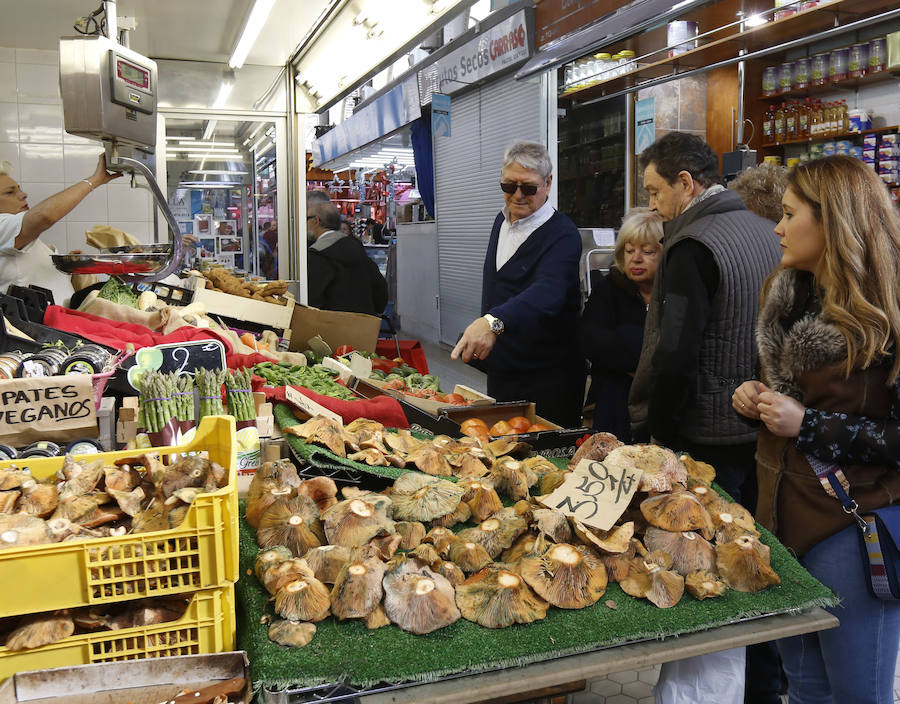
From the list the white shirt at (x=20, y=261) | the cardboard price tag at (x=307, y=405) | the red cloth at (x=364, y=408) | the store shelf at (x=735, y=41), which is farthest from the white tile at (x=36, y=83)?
the cardboard price tag at (x=307, y=405)

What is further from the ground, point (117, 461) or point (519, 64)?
point (519, 64)

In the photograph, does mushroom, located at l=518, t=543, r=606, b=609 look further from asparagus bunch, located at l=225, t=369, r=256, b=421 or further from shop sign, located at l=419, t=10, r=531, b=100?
shop sign, located at l=419, t=10, r=531, b=100

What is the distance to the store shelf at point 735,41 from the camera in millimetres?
5672

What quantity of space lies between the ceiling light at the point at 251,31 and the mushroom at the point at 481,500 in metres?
4.43

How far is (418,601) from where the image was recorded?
1339 mm

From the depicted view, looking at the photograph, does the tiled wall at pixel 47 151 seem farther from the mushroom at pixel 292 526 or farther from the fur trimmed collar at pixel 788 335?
the fur trimmed collar at pixel 788 335

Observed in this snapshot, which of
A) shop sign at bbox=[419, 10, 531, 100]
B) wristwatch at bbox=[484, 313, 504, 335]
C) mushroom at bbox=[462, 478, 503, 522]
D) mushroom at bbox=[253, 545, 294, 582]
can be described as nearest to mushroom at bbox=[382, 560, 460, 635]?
mushroom at bbox=[253, 545, 294, 582]

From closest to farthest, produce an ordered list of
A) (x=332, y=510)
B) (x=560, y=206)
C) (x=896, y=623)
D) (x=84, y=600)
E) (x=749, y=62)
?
(x=84, y=600)
(x=332, y=510)
(x=896, y=623)
(x=749, y=62)
(x=560, y=206)

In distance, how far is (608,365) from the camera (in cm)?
326

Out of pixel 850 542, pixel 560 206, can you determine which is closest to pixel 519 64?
pixel 560 206

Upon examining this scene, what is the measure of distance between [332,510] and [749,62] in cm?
720

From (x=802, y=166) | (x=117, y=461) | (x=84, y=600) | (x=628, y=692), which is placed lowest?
(x=628, y=692)

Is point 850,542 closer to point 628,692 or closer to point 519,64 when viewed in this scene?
point 628,692

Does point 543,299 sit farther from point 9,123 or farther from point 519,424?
point 9,123
